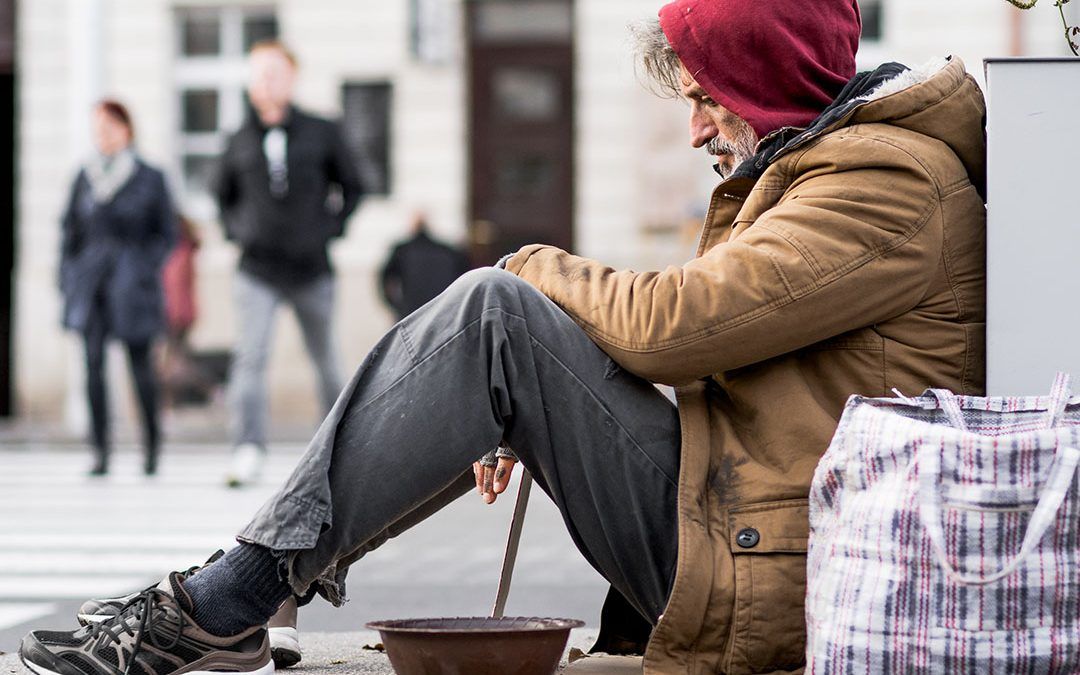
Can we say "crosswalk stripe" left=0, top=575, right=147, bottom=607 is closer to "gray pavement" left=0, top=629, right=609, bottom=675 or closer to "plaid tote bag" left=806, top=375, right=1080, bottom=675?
"gray pavement" left=0, top=629, right=609, bottom=675

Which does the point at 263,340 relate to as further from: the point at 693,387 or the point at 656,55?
the point at 693,387

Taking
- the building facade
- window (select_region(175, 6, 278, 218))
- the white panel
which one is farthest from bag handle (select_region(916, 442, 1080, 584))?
window (select_region(175, 6, 278, 218))

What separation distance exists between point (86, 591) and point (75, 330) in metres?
4.19

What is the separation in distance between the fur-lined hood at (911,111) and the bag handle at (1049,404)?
1.41ft

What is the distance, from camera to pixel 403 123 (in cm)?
1560

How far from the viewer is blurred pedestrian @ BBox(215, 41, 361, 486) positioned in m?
8.56

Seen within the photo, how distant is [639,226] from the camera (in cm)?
1534

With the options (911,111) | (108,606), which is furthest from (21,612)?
(911,111)

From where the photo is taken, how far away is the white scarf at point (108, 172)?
948cm

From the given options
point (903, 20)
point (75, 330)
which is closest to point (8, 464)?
point (75, 330)

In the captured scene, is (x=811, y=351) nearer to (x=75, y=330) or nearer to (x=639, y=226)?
(x=75, y=330)

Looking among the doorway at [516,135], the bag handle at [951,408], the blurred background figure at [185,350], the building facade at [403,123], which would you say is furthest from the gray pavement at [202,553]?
the doorway at [516,135]

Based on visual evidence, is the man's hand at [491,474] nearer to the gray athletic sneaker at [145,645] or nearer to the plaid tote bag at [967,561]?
the gray athletic sneaker at [145,645]

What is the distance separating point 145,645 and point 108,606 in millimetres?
142
